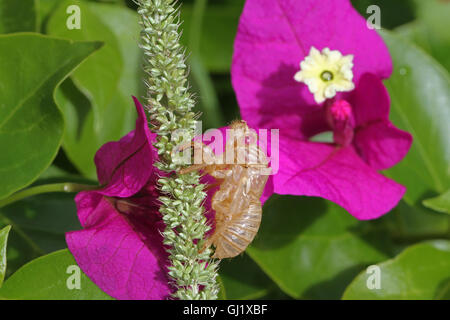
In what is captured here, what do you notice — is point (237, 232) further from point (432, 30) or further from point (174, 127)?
point (432, 30)

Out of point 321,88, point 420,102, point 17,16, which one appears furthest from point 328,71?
point 17,16

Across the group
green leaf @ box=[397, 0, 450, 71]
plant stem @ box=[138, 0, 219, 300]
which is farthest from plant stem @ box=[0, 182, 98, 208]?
green leaf @ box=[397, 0, 450, 71]

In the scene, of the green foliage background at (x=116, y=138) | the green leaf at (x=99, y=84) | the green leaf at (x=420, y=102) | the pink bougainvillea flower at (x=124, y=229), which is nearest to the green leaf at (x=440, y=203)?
the green foliage background at (x=116, y=138)

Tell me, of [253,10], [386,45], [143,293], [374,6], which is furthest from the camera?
[374,6]

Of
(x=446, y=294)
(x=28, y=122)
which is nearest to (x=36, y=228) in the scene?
(x=28, y=122)

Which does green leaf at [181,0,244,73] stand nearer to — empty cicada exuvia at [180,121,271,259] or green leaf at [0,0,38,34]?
green leaf at [0,0,38,34]
